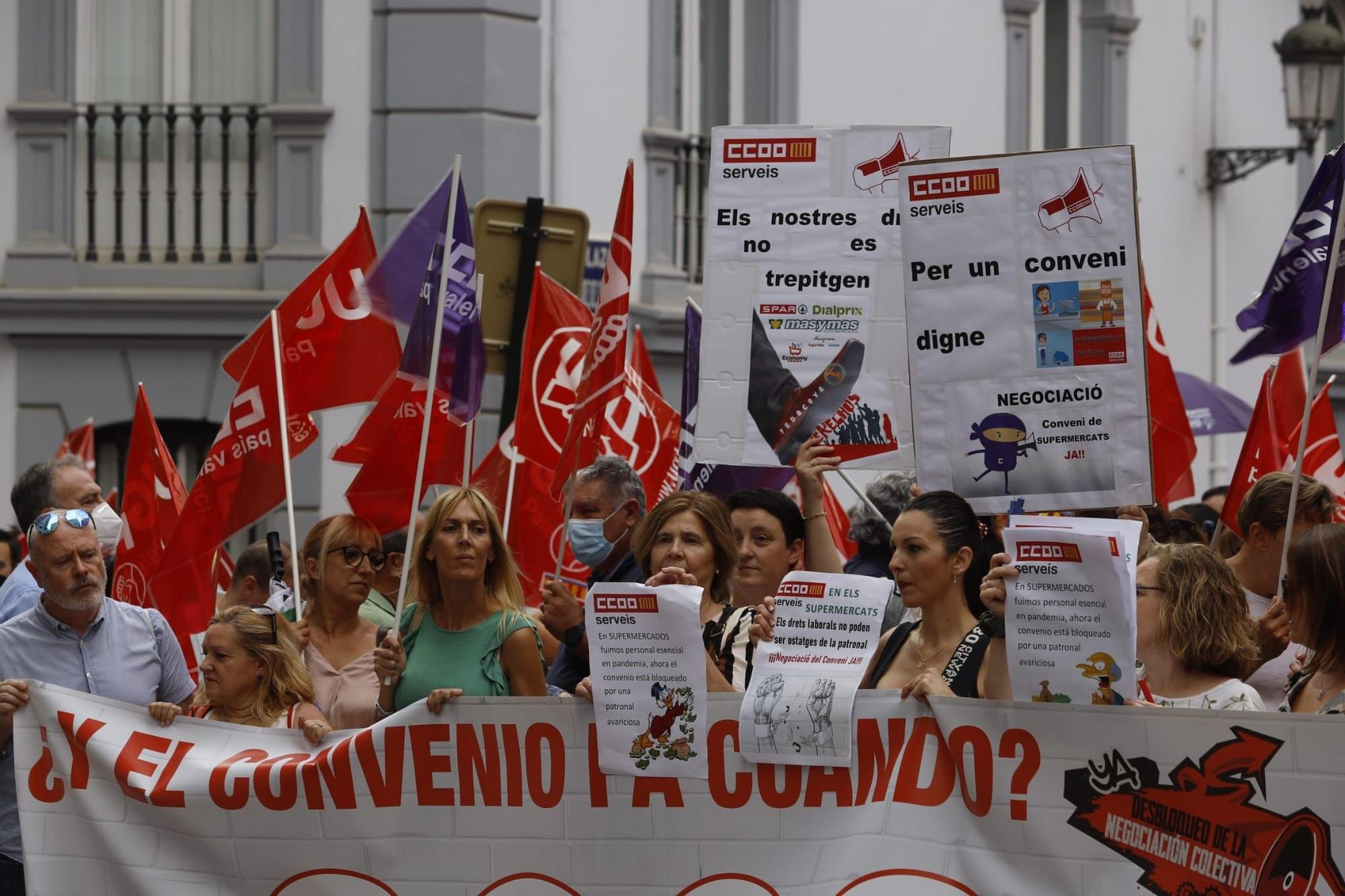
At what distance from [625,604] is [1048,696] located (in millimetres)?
1065

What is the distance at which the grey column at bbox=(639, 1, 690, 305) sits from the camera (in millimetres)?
14469

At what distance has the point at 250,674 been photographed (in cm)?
629

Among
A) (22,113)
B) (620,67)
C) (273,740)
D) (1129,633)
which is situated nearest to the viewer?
(1129,633)

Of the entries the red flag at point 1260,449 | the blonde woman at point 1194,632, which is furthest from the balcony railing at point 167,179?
the blonde woman at point 1194,632

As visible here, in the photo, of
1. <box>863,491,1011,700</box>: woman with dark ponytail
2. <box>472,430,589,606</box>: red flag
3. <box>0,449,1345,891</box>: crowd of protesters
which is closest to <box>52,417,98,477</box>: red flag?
<box>472,430,589,606</box>: red flag

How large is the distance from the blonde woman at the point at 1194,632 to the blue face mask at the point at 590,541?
224cm

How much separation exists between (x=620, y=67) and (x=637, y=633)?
30.0 ft

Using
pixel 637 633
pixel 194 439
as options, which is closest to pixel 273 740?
pixel 637 633

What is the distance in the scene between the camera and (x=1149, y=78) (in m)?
18.8

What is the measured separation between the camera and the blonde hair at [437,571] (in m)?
6.25

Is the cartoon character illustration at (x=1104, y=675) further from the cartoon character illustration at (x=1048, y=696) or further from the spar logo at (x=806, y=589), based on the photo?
the spar logo at (x=806, y=589)

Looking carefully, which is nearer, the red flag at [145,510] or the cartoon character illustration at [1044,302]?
the cartoon character illustration at [1044,302]

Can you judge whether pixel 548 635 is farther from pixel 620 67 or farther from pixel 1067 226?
pixel 620 67

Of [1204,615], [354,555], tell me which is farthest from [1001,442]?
[354,555]
